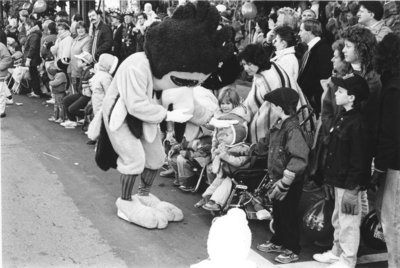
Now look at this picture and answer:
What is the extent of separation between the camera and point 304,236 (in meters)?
5.09

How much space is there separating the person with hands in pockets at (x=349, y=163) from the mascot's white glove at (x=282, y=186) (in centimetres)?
31

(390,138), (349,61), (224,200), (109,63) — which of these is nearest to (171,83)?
(224,200)

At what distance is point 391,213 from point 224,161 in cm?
181

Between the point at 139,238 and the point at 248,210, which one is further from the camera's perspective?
the point at 248,210

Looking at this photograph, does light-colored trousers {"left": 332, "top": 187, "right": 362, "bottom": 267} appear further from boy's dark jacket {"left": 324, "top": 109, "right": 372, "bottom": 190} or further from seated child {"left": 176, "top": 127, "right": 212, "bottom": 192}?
seated child {"left": 176, "top": 127, "right": 212, "bottom": 192}

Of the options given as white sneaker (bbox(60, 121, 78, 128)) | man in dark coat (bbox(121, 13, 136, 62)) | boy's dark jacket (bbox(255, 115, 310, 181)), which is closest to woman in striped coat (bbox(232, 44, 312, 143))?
boy's dark jacket (bbox(255, 115, 310, 181))

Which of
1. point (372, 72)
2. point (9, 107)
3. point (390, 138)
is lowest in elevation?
point (9, 107)

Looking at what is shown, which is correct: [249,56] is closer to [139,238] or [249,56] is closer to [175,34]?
[175,34]

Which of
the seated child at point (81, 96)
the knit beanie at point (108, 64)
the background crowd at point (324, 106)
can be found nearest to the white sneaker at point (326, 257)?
the background crowd at point (324, 106)

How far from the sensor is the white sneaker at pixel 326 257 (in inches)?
184

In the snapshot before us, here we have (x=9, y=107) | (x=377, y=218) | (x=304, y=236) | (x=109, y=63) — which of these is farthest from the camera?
(x=9, y=107)

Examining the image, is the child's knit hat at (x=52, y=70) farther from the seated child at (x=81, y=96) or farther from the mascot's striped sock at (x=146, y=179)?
the mascot's striped sock at (x=146, y=179)

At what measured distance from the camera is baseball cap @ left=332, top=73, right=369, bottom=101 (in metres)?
4.41

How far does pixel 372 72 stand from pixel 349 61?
0.80 feet
